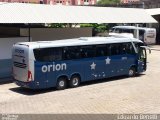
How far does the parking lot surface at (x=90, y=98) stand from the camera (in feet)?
54.8

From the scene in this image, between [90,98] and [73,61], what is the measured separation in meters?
3.36

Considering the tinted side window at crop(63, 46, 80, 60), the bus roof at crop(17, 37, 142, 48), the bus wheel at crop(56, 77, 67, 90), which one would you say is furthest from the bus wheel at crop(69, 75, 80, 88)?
the bus roof at crop(17, 37, 142, 48)

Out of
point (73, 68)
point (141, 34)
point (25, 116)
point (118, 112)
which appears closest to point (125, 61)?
point (73, 68)

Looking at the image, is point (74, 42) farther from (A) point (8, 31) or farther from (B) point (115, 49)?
(A) point (8, 31)

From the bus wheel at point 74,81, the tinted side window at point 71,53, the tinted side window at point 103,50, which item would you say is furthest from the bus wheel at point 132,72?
the tinted side window at point 71,53

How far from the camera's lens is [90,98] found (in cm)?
1902

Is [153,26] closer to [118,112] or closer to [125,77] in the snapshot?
[125,77]

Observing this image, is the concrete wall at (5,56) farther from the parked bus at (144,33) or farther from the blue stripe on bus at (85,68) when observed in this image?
the parked bus at (144,33)

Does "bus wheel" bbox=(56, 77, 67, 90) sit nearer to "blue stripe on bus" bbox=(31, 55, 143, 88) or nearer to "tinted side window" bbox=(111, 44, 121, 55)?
"blue stripe on bus" bbox=(31, 55, 143, 88)

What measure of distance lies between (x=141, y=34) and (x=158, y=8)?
4219 mm

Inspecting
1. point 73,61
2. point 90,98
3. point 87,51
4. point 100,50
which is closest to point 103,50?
point 100,50

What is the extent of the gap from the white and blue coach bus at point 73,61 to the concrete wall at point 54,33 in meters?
4.28

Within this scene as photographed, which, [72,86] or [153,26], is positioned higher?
[153,26]

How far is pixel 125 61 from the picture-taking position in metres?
24.9
